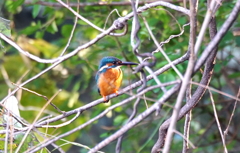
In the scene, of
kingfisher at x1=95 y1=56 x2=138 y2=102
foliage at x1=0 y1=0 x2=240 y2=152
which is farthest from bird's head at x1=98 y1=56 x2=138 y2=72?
foliage at x1=0 y1=0 x2=240 y2=152

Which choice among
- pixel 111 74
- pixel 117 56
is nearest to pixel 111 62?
pixel 111 74

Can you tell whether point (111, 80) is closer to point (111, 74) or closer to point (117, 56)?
point (111, 74)

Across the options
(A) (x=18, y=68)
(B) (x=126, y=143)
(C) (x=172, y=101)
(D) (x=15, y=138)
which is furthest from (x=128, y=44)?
(A) (x=18, y=68)

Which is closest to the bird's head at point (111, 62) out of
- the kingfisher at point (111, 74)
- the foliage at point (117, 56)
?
the kingfisher at point (111, 74)

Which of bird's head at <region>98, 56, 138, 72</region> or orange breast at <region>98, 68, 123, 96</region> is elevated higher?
bird's head at <region>98, 56, 138, 72</region>

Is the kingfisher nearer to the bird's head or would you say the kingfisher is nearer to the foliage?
the bird's head

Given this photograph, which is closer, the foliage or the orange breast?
the orange breast

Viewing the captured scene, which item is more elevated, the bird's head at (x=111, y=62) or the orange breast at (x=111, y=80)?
the bird's head at (x=111, y=62)

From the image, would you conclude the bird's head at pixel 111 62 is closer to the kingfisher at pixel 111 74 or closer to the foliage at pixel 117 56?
the kingfisher at pixel 111 74

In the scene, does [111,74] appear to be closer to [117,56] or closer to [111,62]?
[111,62]

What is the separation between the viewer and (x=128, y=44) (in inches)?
125

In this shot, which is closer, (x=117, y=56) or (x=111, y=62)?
(x=111, y=62)

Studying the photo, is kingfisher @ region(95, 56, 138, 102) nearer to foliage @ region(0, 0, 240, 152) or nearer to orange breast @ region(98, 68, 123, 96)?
orange breast @ region(98, 68, 123, 96)

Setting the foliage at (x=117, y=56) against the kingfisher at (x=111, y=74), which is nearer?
the kingfisher at (x=111, y=74)
